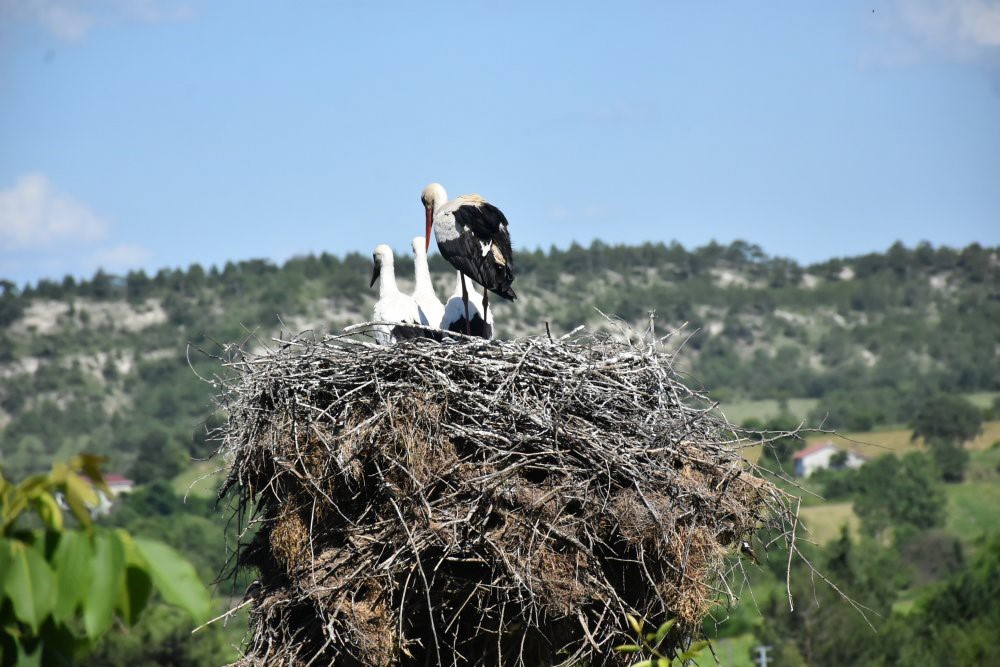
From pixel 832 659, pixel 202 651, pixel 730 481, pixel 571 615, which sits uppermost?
pixel 730 481

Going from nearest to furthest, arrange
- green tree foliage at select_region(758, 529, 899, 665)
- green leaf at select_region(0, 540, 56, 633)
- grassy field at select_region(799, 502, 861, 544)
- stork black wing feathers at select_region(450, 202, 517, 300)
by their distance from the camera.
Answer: green leaf at select_region(0, 540, 56, 633) → stork black wing feathers at select_region(450, 202, 517, 300) → green tree foliage at select_region(758, 529, 899, 665) → grassy field at select_region(799, 502, 861, 544)

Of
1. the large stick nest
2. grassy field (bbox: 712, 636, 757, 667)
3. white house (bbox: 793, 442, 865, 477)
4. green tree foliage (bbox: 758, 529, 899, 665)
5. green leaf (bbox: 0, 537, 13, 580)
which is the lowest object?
white house (bbox: 793, 442, 865, 477)

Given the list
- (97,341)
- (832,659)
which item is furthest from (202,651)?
(97,341)

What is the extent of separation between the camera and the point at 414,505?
23.8 feet

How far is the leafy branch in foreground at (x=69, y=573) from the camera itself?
2.96 m

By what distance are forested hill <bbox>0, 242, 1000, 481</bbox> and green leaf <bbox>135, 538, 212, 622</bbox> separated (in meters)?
61.7

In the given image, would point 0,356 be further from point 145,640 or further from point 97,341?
point 145,640

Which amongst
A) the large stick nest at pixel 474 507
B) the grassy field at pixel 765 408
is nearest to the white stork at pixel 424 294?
the large stick nest at pixel 474 507

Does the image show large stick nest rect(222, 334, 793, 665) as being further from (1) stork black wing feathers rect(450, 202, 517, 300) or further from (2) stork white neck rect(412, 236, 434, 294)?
(2) stork white neck rect(412, 236, 434, 294)

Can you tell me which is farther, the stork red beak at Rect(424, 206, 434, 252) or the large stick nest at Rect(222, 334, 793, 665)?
the stork red beak at Rect(424, 206, 434, 252)

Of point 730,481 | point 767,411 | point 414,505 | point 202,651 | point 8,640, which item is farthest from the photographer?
point 767,411

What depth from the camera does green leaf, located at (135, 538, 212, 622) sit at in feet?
9.84

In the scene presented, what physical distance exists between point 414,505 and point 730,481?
1916 millimetres

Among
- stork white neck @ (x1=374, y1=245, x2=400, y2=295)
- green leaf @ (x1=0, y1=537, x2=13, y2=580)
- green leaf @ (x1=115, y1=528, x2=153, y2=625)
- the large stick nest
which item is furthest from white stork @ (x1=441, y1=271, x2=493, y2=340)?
green leaf @ (x1=0, y1=537, x2=13, y2=580)
